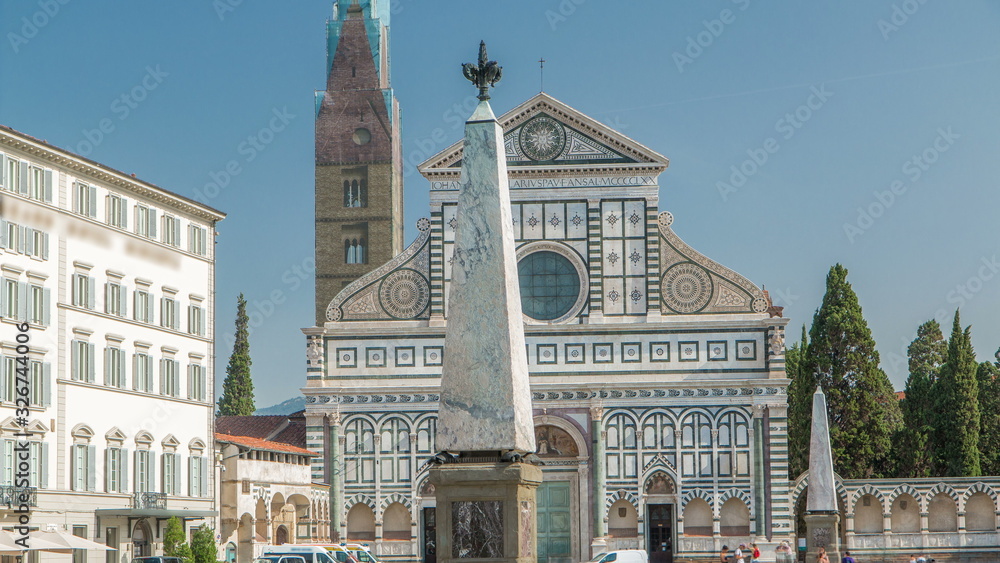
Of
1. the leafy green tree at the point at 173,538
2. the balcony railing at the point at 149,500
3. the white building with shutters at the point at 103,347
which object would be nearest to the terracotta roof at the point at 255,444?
the white building with shutters at the point at 103,347

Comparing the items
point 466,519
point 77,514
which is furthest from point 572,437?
point 466,519

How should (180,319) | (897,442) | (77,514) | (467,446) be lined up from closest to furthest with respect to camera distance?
(467,446), (77,514), (180,319), (897,442)

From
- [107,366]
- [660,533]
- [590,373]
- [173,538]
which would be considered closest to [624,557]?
[660,533]

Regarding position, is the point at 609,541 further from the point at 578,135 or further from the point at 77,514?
the point at 77,514

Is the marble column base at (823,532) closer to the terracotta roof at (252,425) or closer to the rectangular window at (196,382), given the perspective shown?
the rectangular window at (196,382)

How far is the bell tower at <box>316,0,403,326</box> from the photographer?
74.8m

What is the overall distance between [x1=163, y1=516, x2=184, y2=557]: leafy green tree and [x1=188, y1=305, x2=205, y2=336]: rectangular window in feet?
20.8

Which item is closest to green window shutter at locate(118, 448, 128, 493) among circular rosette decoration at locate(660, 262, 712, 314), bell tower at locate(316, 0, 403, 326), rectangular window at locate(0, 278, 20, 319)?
rectangular window at locate(0, 278, 20, 319)

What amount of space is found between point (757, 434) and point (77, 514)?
22926 millimetres

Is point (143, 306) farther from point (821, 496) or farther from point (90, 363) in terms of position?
point (821, 496)

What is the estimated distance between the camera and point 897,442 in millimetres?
54250

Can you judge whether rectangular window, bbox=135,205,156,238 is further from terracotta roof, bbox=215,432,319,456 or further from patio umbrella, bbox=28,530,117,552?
patio umbrella, bbox=28,530,117,552

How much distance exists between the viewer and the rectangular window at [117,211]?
1448 inches

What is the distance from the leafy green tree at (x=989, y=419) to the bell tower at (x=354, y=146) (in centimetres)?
3004
